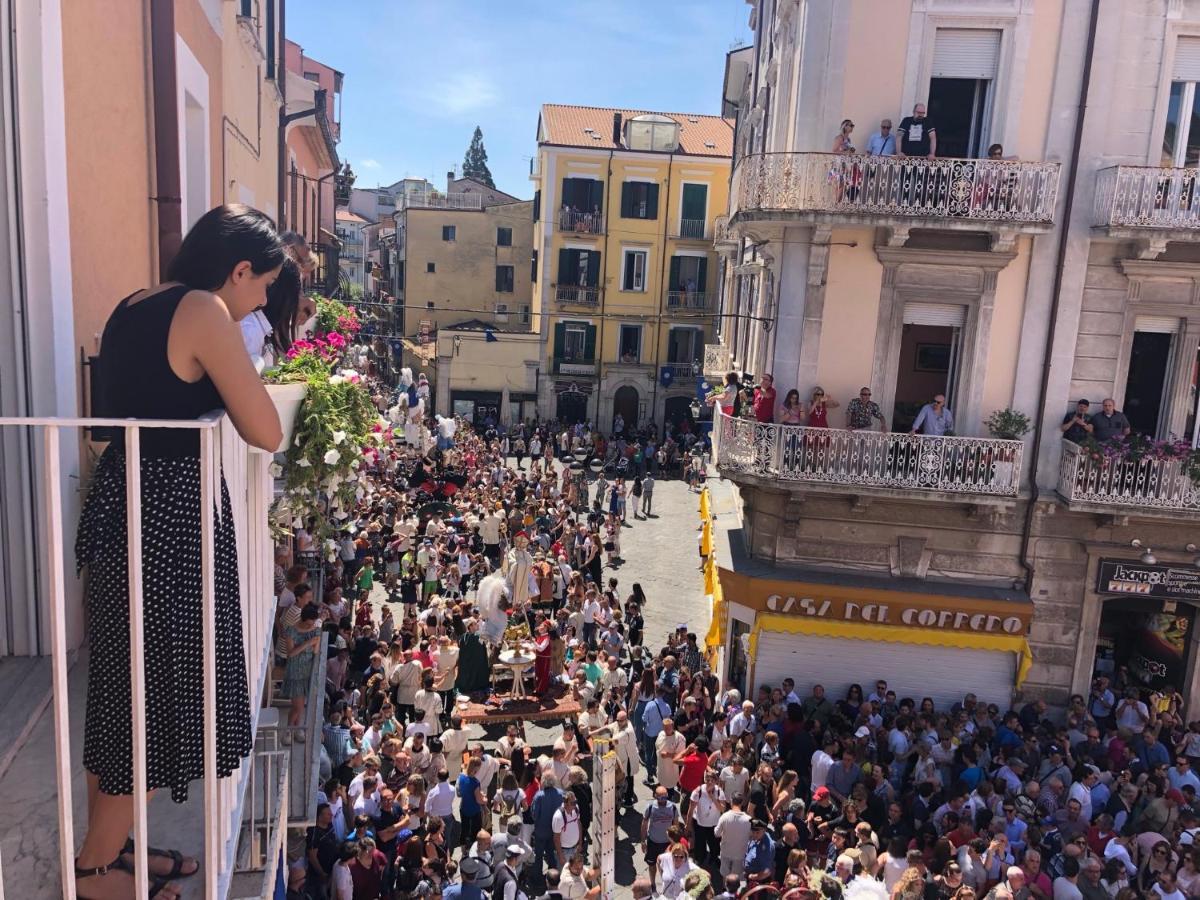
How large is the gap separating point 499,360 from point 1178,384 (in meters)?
30.6

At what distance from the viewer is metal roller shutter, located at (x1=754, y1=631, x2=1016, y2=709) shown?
13.8 metres

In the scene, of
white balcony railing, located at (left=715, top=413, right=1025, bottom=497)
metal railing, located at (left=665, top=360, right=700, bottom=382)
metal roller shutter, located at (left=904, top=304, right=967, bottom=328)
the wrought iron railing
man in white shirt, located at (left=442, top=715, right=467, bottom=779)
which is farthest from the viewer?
metal railing, located at (left=665, top=360, right=700, bottom=382)

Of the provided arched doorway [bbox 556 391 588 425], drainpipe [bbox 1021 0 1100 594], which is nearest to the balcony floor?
drainpipe [bbox 1021 0 1100 594]

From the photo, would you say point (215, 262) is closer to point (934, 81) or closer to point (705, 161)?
point (934, 81)

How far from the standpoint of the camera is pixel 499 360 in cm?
4103

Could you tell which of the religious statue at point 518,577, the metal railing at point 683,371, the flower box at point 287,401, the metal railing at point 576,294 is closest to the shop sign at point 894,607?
the religious statue at point 518,577

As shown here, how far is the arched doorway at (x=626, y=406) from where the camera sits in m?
41.4

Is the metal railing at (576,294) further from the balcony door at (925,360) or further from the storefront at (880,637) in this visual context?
the storefront at (880,637)

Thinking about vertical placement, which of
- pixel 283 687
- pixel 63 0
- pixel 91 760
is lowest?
pixel 283 687

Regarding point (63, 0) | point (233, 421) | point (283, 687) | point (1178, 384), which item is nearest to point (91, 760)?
point (233, 421)

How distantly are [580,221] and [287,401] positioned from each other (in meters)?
36.4

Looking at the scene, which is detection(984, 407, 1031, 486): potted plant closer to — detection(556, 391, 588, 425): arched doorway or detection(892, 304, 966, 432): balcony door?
detection(892, 304, 966, 432): balcony door

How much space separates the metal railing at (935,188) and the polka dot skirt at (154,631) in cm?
1143

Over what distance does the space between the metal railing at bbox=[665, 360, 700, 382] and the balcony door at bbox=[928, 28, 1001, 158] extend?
26.2 metres
